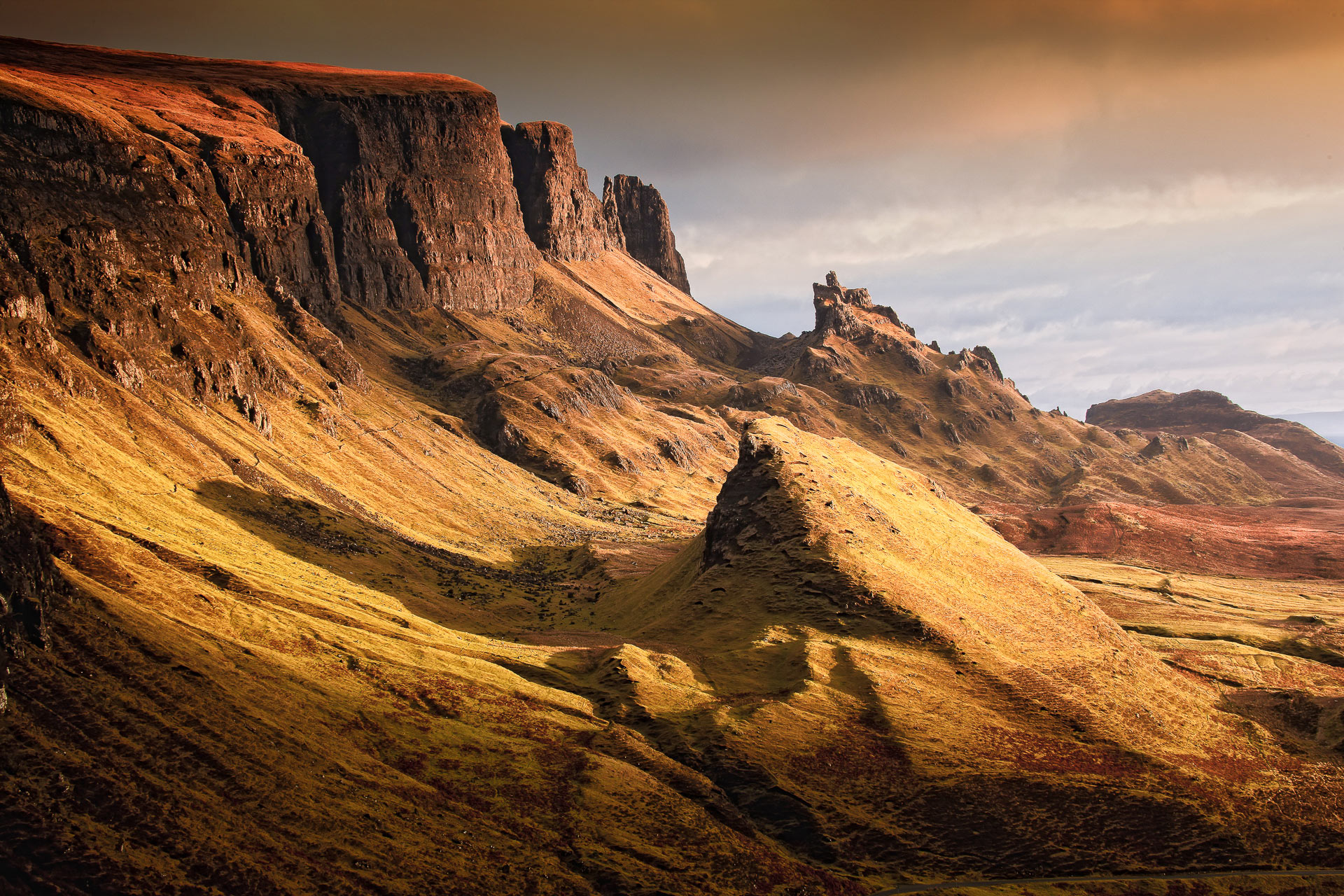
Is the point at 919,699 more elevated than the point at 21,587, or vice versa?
the point at 21,587

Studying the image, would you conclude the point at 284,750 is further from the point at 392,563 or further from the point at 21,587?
the point at 392,563

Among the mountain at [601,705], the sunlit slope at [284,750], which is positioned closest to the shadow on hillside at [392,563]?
the mountain at [601,705]

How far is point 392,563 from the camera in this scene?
15238 centimetres

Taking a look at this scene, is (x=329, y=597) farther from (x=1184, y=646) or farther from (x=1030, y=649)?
(x=1184, y=646)

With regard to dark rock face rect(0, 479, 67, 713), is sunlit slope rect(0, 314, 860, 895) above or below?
below

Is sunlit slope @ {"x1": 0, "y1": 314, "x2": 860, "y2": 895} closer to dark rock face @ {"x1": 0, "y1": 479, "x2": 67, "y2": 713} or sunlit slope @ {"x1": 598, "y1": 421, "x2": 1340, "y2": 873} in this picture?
dark rock face @ {"x1": 0, "y1": 479, "x2": 67, "y2": 713}

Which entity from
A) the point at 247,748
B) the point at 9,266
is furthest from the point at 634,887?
the point at 9,266

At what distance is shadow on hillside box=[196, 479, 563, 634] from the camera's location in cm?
13375

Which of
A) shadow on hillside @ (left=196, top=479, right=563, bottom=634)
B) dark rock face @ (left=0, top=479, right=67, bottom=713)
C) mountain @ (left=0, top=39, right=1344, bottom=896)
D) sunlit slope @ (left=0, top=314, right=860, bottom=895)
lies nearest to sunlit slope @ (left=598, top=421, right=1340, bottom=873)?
mountain @ (left=0, top=39, right=1344, bottom=896)

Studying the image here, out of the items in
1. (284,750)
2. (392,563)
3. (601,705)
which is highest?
(392,563)

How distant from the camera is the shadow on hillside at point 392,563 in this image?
439ft

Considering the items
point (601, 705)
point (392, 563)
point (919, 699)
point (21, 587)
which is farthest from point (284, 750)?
point (392, 563)

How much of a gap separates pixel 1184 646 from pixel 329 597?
138m

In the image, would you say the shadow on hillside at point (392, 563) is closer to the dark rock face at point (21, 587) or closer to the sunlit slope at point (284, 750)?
the sunlit slope at point (284, 750)
